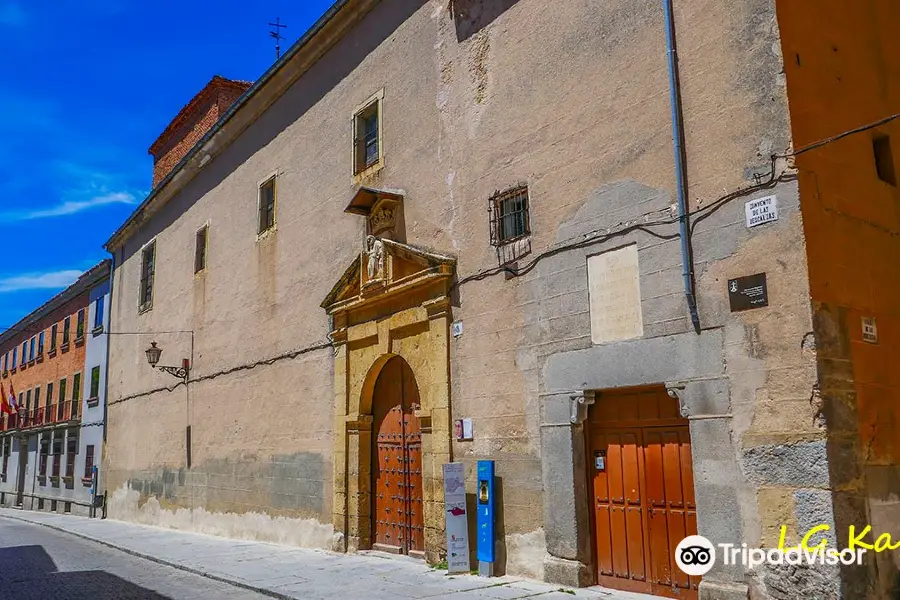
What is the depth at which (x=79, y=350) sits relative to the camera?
82.0ft

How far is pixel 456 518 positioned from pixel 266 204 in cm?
748

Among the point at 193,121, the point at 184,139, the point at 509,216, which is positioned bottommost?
the point at 509,216

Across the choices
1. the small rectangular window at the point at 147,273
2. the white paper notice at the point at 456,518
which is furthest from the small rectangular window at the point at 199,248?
the white paper notice at the point at 456,518

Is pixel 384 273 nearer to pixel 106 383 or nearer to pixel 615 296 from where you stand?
pixel 615 296

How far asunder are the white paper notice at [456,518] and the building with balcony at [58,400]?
15507mm

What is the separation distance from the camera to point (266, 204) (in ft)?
44.6

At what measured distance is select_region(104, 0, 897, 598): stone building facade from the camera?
19.0 feet

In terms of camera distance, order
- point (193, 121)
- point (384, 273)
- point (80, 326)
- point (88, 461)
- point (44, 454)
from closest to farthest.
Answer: point (384, 273) → point (193, 121) → point (88, 461) → point (80, 326) → point (44, 454)

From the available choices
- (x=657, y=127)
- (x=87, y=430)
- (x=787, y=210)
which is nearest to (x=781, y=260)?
(x=787, y=210)

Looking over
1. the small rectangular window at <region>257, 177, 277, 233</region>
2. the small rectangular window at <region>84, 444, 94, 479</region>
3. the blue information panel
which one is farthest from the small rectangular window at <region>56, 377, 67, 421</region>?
the blue information panel

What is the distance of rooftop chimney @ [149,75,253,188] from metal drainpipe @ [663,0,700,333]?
1410 cm

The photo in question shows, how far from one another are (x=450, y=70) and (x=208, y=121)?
39.4 ft

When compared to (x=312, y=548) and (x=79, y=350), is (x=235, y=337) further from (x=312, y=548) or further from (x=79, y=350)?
(x=79, y=350)


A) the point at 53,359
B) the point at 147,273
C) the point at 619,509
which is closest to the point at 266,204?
the point at 147,273
